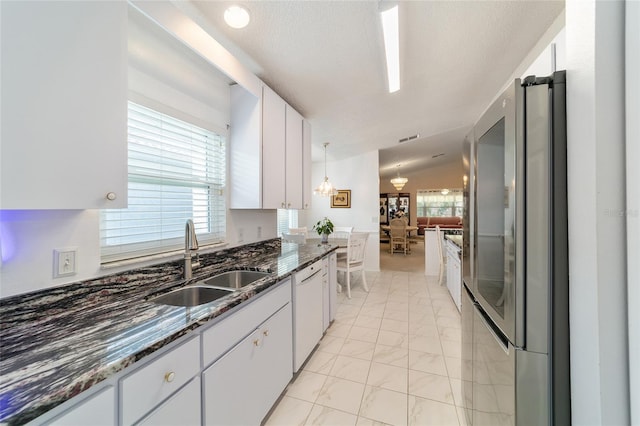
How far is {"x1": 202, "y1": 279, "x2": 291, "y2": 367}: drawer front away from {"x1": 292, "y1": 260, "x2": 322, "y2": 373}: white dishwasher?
0.84ft

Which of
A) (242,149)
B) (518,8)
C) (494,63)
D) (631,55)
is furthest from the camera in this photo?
(494,63)

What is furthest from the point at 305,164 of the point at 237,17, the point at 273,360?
the point at 273,360

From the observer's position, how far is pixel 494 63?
2.59 m

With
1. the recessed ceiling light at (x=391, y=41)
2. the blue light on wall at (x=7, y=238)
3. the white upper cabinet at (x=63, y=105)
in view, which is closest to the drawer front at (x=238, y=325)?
the white upper cabinet at (x=63, y=105)

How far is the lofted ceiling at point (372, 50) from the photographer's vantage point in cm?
166

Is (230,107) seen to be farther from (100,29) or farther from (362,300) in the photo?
(362,300)

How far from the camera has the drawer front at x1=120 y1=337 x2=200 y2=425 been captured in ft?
2.45

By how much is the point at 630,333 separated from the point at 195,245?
185 cm

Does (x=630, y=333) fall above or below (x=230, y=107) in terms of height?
below

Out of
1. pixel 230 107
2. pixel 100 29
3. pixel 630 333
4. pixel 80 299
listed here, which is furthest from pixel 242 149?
pixel 630 333

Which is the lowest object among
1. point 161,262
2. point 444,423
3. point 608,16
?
point 444,423

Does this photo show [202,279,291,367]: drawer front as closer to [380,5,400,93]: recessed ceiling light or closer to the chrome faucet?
the chrome faucet

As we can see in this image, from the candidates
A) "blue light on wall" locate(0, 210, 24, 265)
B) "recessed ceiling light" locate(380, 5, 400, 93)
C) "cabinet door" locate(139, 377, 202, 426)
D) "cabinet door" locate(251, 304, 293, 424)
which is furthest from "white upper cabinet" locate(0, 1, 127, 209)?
"recessed ceiling light" locate(380, 5, 400, 93)

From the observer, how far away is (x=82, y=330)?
900 mm
